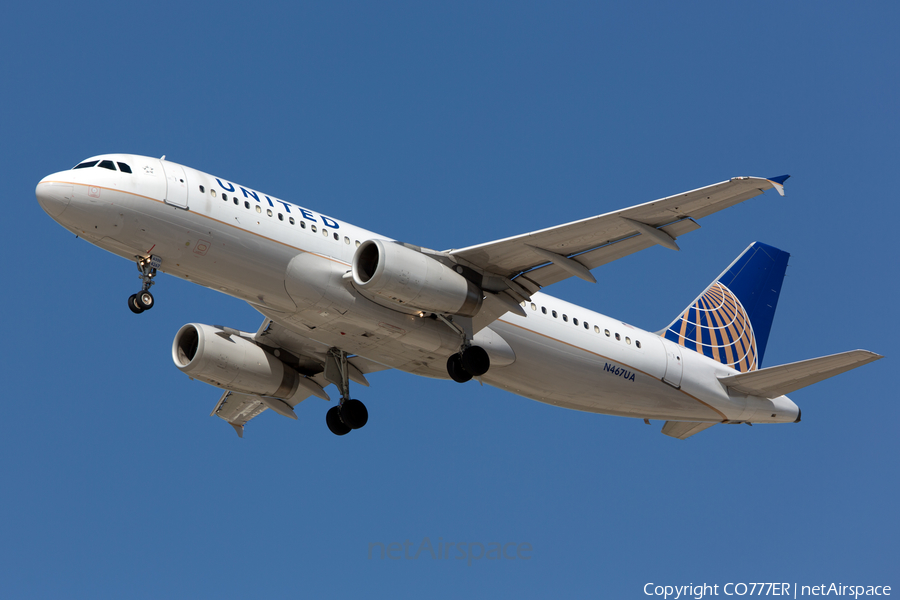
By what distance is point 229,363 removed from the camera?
28.7 meters

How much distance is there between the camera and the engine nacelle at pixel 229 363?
28.4 metres

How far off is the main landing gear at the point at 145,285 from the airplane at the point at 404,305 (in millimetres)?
28

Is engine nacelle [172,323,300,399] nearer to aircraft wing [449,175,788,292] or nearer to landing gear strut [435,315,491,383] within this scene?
landing gear strut [435,315,491,383]

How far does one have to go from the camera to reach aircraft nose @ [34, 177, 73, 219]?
71.5 ft

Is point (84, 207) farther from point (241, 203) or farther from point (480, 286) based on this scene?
point (480, 286)

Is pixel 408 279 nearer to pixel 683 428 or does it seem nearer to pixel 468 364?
pixel 468 364

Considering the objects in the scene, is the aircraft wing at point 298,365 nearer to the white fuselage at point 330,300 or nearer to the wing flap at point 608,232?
the white fuselage at point 330,300

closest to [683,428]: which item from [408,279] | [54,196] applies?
[408,279]

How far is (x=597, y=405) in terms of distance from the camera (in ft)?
93.2

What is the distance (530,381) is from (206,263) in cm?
908

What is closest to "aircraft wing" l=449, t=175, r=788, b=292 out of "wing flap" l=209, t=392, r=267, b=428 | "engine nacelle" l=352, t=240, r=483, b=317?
"engine nacelle" l=352, t=240, r=483, b=317

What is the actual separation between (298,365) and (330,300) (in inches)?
278

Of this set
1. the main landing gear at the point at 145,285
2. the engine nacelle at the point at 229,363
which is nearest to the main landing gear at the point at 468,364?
the engine nacelle at the point at 229,363

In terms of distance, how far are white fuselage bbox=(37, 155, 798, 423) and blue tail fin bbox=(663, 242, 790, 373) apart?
6.32 feet
